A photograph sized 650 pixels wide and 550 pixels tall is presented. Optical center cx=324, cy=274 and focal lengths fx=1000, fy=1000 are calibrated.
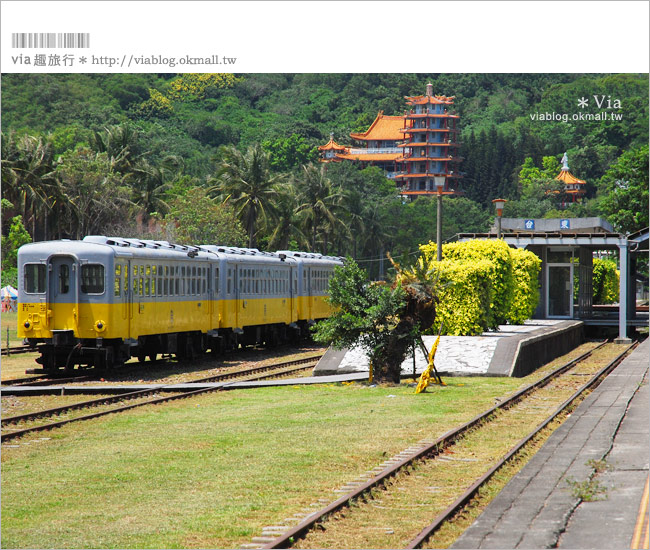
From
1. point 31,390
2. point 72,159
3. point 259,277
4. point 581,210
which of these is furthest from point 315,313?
point 581,210

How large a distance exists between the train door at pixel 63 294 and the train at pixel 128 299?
22 mm

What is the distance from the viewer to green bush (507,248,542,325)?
1308 inches

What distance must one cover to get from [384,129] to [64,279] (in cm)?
12162

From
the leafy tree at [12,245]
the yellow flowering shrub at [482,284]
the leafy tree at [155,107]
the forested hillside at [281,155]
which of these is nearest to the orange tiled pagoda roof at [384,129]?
the forested hillside at [281,155]

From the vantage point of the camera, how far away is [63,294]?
22.2m

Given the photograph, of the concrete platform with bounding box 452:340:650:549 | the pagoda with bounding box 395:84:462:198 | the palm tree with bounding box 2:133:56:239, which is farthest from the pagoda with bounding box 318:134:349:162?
the concrete platform with bounding box 452:340:650:549

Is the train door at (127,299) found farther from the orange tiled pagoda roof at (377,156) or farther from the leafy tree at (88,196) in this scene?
the orange tiled pagoda roof at (377,156)

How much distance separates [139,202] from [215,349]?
43.6m

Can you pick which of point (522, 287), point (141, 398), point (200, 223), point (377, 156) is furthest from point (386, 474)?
point (377, 156)

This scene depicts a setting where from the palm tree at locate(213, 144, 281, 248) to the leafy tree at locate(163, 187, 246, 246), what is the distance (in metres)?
6.27

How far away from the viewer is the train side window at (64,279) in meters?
22.2

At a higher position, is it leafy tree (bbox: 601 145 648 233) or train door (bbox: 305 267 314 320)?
leafy tree (bbox: 601 145 648 233)

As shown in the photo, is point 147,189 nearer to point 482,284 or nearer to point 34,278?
point 482,284

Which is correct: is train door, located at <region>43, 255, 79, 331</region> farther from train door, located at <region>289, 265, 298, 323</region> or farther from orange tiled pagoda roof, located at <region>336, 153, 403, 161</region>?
orange tiled pagoda roof, located at <region>336, 153, 403, 161</region>
